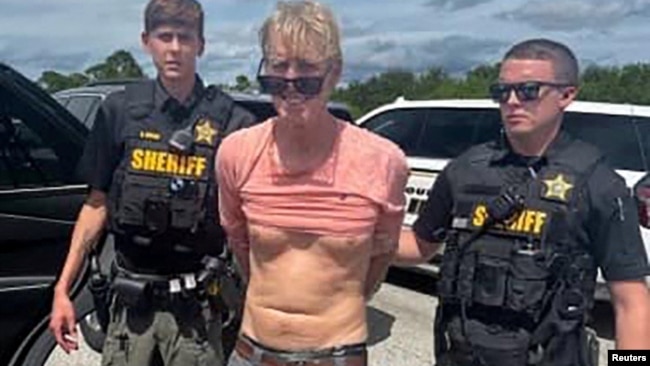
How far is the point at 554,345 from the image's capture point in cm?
227

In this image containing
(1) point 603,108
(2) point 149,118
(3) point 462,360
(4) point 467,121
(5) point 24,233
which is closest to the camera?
(3) point 462,360

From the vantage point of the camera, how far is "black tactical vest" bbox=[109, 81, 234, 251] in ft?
9.29

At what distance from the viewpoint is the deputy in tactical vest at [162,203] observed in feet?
9.29

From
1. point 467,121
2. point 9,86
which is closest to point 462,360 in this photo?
point 9,86

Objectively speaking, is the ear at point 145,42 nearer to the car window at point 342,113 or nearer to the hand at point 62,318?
the hand at point 62,318

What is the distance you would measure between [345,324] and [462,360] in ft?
1.21

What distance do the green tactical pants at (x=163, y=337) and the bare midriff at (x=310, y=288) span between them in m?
0.72

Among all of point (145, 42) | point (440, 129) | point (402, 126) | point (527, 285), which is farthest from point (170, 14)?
point (402, 126)

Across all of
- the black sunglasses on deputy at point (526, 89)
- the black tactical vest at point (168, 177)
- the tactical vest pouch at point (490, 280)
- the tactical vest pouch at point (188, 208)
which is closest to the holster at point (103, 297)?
the black tactical vest at point (168, 177)

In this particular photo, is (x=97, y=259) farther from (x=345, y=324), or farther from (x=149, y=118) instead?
(x=345, y=324)

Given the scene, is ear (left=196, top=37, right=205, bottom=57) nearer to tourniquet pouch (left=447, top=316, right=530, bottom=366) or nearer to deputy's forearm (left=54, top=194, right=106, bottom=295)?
deputy's forearm (left=54, top=194, right=106, bottom=295)

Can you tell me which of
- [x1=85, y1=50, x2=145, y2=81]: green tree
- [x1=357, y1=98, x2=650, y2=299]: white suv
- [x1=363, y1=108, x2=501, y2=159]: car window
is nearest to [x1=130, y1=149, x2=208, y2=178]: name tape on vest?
[x1=357, y1=98, x2=650, y2=299]: white suv

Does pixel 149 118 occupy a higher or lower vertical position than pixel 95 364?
Answer: higher

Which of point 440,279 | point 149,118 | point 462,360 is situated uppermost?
point 149,118
